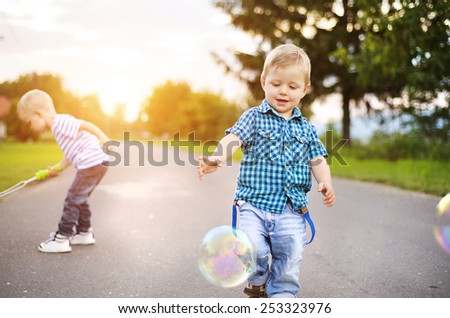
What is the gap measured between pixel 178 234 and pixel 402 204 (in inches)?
128

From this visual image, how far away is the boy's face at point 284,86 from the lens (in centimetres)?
261

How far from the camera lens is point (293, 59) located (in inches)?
102

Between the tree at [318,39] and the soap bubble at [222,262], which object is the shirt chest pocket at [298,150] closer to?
the soap bubble at [222,262]

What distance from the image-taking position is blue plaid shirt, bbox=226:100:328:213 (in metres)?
2.69

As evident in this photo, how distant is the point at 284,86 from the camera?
2641mm

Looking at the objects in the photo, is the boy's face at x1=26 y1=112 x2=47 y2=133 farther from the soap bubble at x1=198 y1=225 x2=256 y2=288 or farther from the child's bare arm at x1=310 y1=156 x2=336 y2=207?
the child's bare arm at x1=310 y1=156 x2=336 y2=207

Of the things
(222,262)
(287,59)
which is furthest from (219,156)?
(222,262)

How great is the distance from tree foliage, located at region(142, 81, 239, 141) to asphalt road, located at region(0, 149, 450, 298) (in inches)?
717

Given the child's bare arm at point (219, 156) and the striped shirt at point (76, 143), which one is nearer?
the child's bare arm at point (219, 156)

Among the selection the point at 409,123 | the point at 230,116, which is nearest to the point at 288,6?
the point at 409,123

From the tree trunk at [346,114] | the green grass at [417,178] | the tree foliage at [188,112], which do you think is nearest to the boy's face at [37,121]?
the green grass at [417,178]

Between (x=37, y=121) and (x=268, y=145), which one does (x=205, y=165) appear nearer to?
(x=268, y=145)

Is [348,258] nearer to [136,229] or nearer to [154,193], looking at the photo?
[136,229]

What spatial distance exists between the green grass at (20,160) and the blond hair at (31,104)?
72cm
